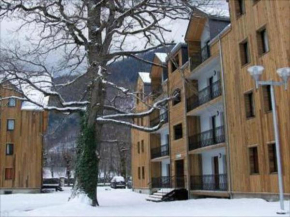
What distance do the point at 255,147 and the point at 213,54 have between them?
22.3 feet

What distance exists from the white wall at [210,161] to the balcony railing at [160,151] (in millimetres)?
6026

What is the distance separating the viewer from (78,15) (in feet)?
61.9

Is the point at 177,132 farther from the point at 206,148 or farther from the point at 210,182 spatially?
the point at 206,148

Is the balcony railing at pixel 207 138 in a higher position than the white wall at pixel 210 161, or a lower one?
higher

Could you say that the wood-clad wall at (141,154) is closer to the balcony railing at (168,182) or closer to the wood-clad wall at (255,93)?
the balcony railing at (168,182)

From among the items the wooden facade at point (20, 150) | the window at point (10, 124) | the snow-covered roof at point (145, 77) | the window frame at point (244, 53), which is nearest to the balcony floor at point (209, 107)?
the window frame at point (244, 53)

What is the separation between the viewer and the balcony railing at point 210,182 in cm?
2345

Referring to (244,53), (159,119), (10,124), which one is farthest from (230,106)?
(10,124)

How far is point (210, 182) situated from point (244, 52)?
9036 millimetres

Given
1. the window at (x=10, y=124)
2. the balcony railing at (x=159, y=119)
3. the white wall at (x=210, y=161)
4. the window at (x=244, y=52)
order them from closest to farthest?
the window at (x=244, y=52) < the white wall at (x=210, y=161) < the balcony railing at (x=159, y=119) < the window at (x=10, y=124)

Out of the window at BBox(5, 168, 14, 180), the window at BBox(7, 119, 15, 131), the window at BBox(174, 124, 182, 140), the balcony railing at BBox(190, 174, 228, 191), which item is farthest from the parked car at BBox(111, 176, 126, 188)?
the balcony railing at BBox(190, 174, 228, 191)

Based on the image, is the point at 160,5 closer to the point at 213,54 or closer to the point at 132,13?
the point at 132,13

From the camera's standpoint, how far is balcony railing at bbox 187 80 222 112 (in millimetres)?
24153

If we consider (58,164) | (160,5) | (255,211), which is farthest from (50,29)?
(58,164)
